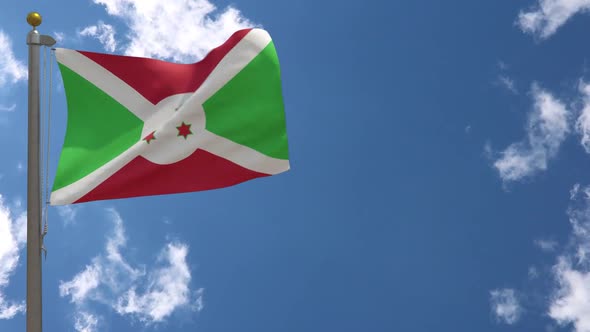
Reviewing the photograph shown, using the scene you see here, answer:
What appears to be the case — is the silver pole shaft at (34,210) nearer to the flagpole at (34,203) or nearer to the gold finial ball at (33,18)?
the flagpole at (34,203)

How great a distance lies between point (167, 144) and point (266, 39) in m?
2.40

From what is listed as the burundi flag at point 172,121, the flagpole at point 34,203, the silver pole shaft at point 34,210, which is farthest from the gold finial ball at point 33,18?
the burundi flag at point 172,121

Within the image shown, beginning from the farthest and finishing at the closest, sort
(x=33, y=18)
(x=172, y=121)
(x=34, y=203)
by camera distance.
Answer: (x=172, y=121) → (x=33, y=18) → (x=34, y=203)

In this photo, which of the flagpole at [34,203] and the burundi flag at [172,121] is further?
the burundi flag at [172,121]

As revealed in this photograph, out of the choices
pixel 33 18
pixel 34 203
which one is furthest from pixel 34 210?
pixel 33 18

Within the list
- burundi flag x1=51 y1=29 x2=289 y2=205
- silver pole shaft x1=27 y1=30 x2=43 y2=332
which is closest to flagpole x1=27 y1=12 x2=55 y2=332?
silver pole shaft x1=27 y1=30 x2=43 y2=332

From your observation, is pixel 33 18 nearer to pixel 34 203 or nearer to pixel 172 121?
pixel 172 121

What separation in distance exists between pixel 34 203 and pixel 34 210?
94 millimetres

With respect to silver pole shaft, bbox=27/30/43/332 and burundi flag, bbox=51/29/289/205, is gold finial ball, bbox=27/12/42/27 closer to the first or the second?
silver pole shaft, bbox=27/30/43/332

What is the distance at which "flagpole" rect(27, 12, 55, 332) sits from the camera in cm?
876

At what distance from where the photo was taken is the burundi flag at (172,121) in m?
10.3

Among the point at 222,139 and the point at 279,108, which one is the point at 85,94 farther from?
the point at 279,108

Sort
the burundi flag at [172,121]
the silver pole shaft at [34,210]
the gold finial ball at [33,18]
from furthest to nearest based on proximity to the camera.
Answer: the burundi flag at [172,121] < the gold finial ball at [33,18] < the silver pole shaft at [34,210]

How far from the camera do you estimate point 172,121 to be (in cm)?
1062
